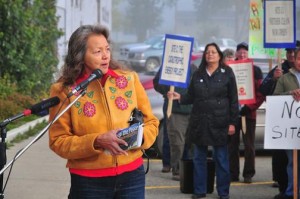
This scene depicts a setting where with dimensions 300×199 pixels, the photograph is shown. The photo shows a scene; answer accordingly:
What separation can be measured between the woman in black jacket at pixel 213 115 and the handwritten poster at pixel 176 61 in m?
1.41

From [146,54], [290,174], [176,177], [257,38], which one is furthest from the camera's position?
[146,54]

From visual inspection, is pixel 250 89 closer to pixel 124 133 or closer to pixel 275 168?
pixel 275 168

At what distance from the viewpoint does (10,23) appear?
18.7m

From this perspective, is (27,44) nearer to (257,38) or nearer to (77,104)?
(257,38)

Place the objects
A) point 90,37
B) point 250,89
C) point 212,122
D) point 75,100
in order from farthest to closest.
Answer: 1. point 250,89
2. point 212,122
3. point 90,37
4. point 75,100

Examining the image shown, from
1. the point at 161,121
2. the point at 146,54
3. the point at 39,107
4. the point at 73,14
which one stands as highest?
the point at 73,14

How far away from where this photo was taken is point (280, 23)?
33.2 feet

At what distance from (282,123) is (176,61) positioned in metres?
2.86

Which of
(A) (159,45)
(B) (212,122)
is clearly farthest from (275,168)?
(A) (159,45)

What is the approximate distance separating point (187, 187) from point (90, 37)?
515 cm

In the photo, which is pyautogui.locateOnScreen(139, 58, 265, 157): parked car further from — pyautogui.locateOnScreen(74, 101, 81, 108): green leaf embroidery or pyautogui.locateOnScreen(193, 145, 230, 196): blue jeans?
pyautogui.locateOnScreen(74, 101, 81, 108): green leaf embroidery

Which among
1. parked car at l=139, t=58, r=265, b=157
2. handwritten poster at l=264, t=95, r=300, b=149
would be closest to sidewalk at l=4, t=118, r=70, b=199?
parked car at l=139, t=58, r=265, b=157

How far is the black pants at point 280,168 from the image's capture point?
9.40 m

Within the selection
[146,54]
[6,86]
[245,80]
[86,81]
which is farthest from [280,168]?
[146,54]
